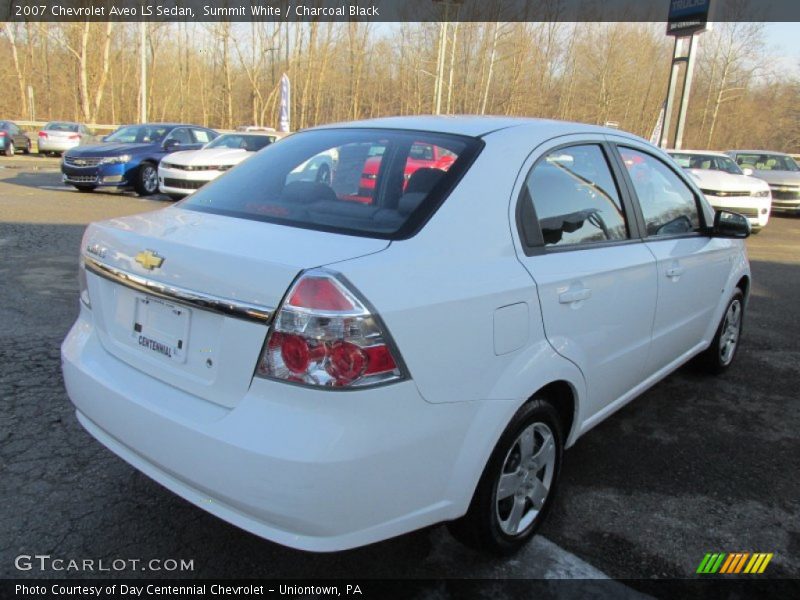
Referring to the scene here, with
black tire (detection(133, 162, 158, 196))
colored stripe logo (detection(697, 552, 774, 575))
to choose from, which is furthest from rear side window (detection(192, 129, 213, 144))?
colored stripe logo (detection(697, 552, 774, 575))

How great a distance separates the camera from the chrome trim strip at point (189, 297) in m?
1.86

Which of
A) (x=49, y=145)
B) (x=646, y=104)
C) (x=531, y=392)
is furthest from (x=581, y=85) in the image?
(x=531, y=392)

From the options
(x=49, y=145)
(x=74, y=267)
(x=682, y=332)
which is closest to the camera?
(x=682, y=332)

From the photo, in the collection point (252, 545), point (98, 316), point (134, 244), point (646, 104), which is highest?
point (646, 104)

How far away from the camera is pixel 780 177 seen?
17.2 metres

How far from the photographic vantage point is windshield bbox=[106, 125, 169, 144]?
14523 mm

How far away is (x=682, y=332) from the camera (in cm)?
372

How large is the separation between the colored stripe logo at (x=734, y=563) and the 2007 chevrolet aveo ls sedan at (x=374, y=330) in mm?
673

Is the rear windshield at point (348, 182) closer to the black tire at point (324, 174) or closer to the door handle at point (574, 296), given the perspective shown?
the black tire at point (324, 174)

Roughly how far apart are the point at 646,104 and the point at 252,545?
51.6m

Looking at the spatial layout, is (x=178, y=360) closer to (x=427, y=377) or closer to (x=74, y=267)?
(x=427, y=377)

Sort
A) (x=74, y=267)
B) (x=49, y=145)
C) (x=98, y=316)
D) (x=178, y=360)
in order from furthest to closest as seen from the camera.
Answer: (x=49, y=145) → (x=74, y=267) → (x=98, y=316) → (x=178, y=360)

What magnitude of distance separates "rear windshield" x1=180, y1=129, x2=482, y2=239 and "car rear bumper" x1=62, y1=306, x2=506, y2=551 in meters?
0.63

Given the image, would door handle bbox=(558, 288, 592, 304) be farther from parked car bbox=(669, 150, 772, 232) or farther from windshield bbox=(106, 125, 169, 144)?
windshield bbox=(106, 125, 169, 144)
